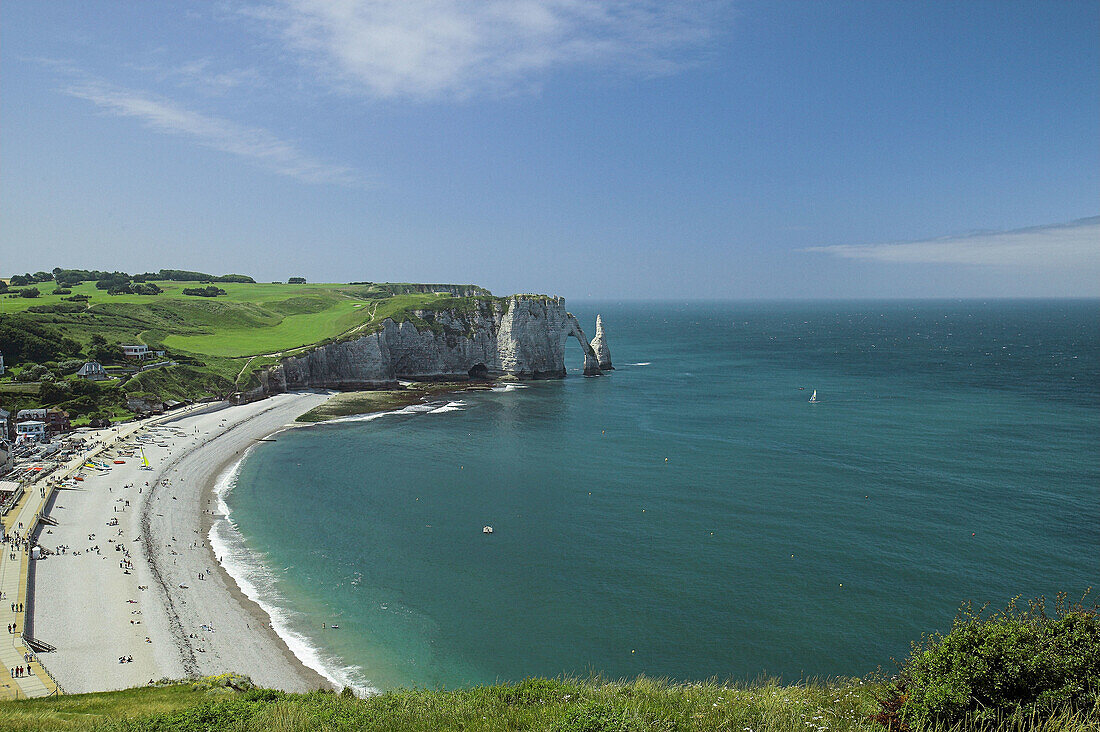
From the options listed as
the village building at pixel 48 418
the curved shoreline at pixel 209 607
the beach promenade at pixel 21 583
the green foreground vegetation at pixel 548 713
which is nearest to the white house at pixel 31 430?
the village building at pixel 48 418

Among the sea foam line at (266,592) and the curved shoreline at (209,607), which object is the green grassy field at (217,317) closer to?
the curved shoreline at (209,607)

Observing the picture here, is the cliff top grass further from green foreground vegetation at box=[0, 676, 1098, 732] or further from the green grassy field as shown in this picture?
green foreground vegetation at box=[0, 676, 1098, 732]

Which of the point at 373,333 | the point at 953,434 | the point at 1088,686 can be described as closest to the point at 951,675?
the point at 1088,686

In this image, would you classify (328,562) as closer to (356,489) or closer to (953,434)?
(356,489)

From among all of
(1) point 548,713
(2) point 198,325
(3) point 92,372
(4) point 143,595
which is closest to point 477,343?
(2) point 198,325

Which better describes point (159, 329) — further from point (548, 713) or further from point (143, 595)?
point (548, 713)
